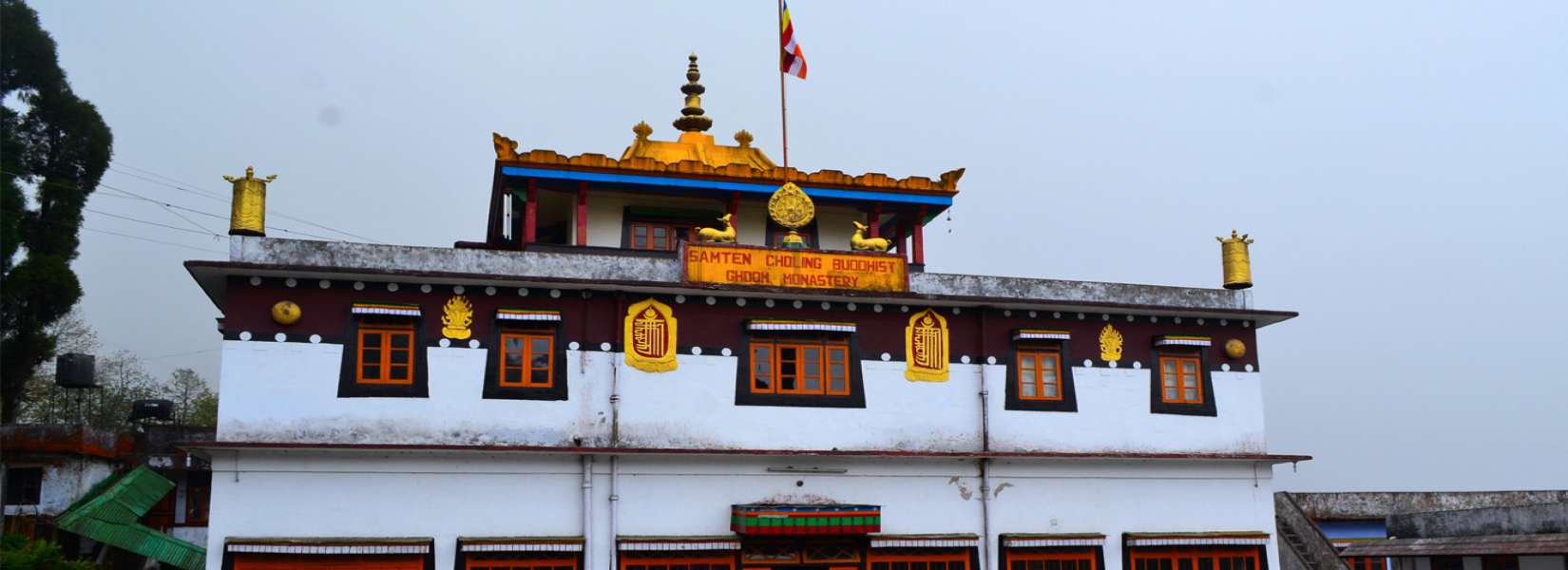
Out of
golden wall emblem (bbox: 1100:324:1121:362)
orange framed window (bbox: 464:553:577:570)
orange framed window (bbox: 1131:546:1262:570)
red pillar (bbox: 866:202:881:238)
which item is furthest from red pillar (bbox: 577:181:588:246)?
orange framed window (bbox: 1131:546:1262:570)

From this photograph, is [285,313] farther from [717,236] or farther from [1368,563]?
[1368,563]

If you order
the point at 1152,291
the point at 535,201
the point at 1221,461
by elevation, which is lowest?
the point at 1221,461

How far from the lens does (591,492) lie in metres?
19.1

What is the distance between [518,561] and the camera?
1870cm

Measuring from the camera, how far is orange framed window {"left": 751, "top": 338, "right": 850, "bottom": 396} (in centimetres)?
2041

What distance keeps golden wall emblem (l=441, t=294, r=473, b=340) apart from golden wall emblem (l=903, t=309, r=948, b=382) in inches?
265

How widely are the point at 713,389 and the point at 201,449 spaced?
7074 mm

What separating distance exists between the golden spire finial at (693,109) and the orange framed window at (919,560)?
10.0 m

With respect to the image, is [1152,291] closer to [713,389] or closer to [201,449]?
[713,389]

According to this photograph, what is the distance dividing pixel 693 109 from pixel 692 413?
879 centimetres

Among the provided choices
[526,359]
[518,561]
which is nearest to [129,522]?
[518,561]

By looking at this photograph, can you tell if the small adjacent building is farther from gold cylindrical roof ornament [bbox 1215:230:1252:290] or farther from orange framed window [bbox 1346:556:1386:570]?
orange framed window [bbox 1346:556:1386:570]

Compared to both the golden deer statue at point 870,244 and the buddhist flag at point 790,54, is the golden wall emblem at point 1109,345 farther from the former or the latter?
the buddhist flag at point 790,54

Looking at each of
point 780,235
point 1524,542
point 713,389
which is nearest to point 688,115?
point 780,235
